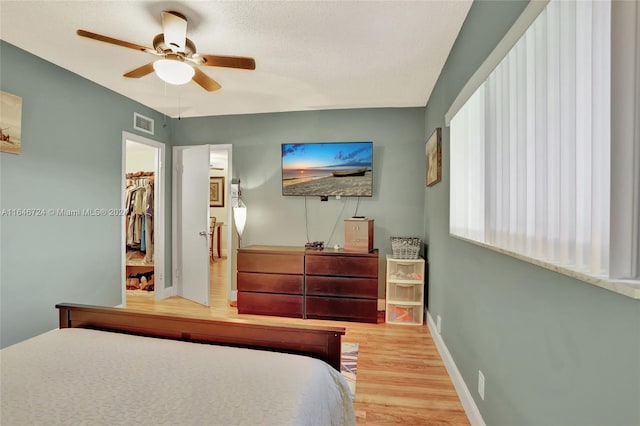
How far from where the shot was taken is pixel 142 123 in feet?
12.7

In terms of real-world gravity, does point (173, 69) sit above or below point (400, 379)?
above

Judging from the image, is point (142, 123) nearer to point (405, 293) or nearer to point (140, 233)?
point (140, 233)

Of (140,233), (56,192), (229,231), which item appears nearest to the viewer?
(56,192)

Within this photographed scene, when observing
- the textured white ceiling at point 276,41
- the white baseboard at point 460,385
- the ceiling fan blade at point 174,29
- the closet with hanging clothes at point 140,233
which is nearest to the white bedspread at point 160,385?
the white baseboard at point 460,385

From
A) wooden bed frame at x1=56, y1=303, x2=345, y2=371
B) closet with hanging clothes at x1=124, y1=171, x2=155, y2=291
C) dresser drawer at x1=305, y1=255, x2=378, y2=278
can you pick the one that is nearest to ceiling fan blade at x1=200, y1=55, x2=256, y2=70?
wooden bed frame at x1=56, y1=303, x2=345, y2=371

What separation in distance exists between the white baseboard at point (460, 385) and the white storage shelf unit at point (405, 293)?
17.6 inches

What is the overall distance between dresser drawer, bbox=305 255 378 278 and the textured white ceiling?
1.84 m

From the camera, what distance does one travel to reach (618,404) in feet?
2.41

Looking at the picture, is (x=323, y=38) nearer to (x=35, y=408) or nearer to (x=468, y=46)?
(x=468, y=46)

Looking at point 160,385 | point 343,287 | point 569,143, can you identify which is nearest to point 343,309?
point 343,287

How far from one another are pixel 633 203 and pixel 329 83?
112 inches

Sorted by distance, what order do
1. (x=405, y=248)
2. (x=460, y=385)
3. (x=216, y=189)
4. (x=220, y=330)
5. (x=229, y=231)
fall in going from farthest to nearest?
(x=216, y=189) → (x=229, y=231) → (x=405, y=248) → (x=460, y=385) → (x=220, y=330)

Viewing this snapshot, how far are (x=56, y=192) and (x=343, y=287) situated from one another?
2954mm

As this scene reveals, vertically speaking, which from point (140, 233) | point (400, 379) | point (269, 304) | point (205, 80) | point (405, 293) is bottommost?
point (400, 379)
